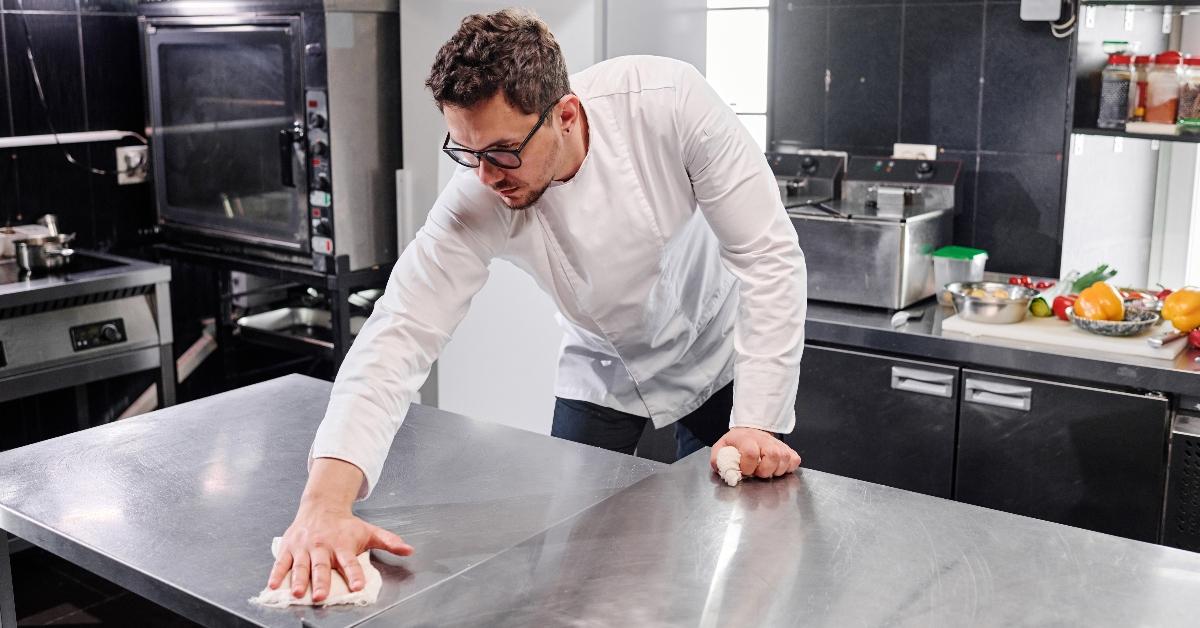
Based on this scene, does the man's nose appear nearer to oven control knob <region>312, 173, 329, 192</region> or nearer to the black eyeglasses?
the black eyeglasses

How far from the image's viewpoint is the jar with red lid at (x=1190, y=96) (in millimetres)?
2857

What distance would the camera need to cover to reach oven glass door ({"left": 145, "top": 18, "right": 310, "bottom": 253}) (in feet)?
11.3

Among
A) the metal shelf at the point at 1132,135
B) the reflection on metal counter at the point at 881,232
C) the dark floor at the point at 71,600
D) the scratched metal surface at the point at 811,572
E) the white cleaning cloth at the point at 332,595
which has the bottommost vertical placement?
the dark floor at the point at 71,600

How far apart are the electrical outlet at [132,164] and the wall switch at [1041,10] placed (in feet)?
9.09

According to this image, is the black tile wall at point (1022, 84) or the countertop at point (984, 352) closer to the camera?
the countertop at point (984, 352)

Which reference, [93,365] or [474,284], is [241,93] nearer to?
[93,365]

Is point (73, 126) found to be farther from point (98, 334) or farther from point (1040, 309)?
point (1040, 309)

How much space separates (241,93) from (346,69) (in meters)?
0.43

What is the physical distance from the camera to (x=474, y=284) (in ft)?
6.08

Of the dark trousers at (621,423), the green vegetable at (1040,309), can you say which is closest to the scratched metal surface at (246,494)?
the dark trousers at (621,423)

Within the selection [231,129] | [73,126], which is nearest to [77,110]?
[73,126]

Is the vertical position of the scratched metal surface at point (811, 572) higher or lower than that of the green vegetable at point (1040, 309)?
lower

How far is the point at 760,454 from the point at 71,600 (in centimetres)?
238

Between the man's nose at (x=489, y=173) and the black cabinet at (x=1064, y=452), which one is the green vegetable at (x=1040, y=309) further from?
the man's nose at (x=489, y=173)
